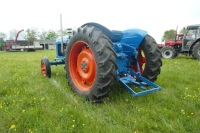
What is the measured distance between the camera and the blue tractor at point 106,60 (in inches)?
116

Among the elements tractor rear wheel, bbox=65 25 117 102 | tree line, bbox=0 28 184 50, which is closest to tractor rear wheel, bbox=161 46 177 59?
tractor rear wheel, bbox=65 25 117 102

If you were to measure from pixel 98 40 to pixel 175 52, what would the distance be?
10.7m

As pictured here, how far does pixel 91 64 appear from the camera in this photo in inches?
133

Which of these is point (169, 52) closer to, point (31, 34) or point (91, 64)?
point (91, 64)

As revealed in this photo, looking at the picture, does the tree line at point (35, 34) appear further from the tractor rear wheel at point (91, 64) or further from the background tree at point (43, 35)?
the tractor rear wheel at point (91, 64)

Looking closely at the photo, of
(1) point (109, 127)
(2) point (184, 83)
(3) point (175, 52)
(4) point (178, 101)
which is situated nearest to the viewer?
(1) point (109, 127)

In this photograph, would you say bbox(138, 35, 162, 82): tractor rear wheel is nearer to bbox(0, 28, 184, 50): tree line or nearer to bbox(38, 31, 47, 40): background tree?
bbox(0, 28, 184, 50): tree line

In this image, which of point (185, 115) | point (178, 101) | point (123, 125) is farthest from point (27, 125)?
point (178, 101)

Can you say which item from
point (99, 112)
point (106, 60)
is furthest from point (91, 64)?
point (99, 112)

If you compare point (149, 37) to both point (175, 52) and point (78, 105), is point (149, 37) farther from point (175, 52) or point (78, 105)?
point (175, 52)

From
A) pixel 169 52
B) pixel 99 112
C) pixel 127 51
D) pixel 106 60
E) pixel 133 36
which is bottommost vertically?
pixel 99 112

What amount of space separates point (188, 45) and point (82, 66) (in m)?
10.3

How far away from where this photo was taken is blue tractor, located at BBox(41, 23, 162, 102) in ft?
9.71

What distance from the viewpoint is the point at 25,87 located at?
4199mm
